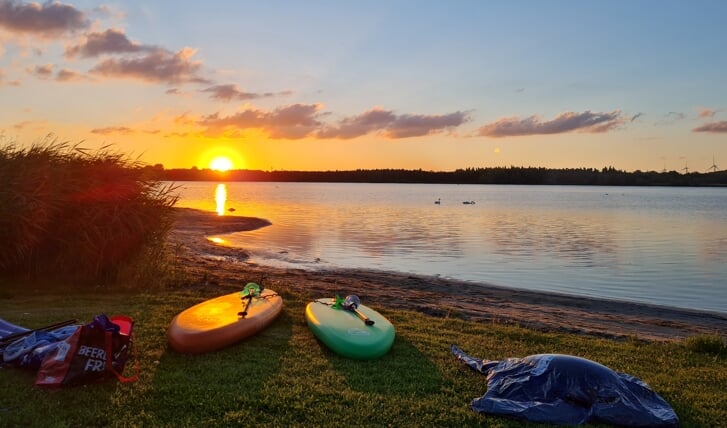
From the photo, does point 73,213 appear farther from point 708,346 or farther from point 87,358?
point 708,346

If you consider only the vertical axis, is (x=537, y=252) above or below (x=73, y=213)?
below

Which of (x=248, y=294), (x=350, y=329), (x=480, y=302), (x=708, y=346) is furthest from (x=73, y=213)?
(x=708, y=346)

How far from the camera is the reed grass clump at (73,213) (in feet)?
35.7

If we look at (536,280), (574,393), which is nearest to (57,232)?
(574,393)

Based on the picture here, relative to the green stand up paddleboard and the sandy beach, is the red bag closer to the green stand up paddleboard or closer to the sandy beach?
the green stand up paddleboard

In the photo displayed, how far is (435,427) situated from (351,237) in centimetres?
2559

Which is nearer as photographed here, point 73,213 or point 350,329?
point 350,329

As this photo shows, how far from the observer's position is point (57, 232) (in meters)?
11.4

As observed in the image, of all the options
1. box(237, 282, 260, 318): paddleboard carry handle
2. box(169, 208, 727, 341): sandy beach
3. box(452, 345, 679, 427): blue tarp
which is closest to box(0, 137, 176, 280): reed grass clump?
box(169, 208, 727, 341): sandy beach

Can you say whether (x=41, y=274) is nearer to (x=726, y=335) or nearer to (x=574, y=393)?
(x=574, y=393)

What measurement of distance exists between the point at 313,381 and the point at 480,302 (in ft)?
27.4

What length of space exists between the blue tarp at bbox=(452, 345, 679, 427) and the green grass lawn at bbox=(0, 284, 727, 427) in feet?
0.69

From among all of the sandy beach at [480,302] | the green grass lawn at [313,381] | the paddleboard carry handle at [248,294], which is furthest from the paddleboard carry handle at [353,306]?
the sandy beach at [480,302]

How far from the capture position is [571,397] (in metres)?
5.38
